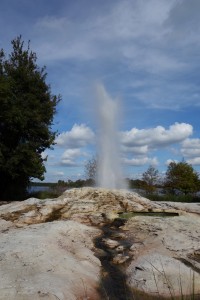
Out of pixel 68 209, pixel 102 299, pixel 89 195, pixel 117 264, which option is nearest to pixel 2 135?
pixel 89 195

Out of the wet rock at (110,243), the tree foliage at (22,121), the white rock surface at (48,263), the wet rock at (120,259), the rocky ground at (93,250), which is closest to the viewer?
the white rock surface at (48,263)

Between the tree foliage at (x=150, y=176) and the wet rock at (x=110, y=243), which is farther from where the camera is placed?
the tree foliage at (x=150, y=176)

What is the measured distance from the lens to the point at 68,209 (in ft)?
47.6

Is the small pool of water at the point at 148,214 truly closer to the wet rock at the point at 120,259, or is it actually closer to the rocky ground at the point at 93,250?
the rocky ground at the point at 93,250

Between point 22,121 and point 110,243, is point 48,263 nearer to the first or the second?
point 110,243

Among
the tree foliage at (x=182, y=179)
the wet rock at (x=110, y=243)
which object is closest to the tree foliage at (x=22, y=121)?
the wet rock at (x=110, y=243)

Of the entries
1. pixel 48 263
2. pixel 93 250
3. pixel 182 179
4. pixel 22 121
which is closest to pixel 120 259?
pixel 93 250

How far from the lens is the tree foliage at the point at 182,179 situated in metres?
42.8

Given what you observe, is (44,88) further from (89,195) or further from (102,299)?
(102,299)

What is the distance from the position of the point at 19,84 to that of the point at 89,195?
47.0 feet

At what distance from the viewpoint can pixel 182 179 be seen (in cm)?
4325

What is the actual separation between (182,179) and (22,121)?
938 inches

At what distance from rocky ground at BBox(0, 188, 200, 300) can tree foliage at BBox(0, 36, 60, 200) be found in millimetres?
11351

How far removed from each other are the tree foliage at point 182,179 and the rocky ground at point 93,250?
27626 mm
